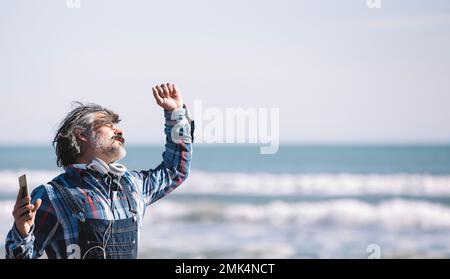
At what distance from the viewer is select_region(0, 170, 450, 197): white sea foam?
2162cm

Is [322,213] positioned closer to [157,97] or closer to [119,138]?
[157,97]

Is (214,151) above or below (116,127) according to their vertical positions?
above

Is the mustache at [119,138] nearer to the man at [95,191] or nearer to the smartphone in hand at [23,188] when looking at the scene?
the man at [95,191]

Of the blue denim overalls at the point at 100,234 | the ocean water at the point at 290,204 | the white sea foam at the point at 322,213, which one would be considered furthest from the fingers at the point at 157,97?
the white sea foam at the point at 322,213

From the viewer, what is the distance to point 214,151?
3416 cm

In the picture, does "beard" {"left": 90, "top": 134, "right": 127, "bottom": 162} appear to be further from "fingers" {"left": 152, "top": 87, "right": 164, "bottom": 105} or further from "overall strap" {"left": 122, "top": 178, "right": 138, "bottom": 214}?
"fingers" {"left": 152, "top": 87, "right": 164, "bottom": 105}

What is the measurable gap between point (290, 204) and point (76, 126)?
15051 mm

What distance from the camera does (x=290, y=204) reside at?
19.3m

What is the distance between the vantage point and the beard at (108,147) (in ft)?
14.4

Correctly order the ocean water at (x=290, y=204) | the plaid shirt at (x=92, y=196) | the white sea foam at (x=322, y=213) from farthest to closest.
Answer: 1. the white sea foam at (x=322, y=213)
2. the ocean water at (x=290, y=204)
3. the plaid shirt at (x=92, y=196)

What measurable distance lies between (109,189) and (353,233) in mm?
10747

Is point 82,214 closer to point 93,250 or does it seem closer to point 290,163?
point 93,250

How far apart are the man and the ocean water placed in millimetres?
2689
